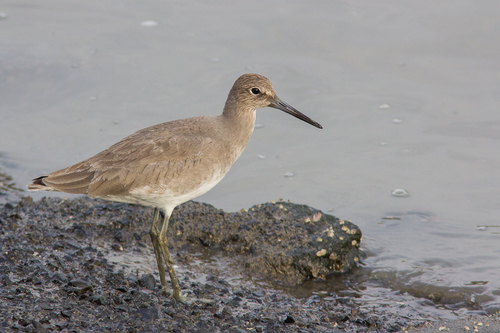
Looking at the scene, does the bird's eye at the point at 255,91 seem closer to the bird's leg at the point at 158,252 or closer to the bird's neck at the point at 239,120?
the bird's neck at the point at 239,120

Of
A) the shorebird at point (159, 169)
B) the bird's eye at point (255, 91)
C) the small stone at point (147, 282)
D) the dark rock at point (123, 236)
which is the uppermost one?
the bird's eye at point (255, 91)

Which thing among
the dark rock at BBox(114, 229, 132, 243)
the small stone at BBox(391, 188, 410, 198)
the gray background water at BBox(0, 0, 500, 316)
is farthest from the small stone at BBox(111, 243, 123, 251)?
the small stone at BBox(391, 188, 410, 198)

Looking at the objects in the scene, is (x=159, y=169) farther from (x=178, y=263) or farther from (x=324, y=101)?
(x=324, y=101)

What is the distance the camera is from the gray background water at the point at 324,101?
24.8ft

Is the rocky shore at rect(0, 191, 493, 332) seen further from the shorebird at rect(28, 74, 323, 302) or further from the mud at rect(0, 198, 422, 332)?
the shorebird at rect(28, 74, 323, 302)

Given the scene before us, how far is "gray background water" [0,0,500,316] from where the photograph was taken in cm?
755

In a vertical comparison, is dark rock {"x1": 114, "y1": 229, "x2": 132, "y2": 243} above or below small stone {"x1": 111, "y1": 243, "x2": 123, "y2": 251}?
above

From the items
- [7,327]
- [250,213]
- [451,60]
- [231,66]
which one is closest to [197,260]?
[250,213]

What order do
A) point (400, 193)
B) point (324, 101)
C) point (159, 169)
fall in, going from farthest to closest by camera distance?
point (324, 101) → point (400, 193) → point (159, 169)

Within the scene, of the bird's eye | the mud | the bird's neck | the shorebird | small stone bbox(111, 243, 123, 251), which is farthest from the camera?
small stone bbox(111, 243, 123, 251)

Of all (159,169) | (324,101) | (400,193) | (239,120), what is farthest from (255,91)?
(324,101)

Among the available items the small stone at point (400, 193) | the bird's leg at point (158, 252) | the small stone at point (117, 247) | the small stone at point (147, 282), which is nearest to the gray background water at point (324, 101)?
the small stone at point (400, 193)

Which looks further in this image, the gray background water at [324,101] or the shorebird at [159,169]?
the gray background water at [324,101]

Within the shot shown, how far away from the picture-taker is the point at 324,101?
10148 millimetres
